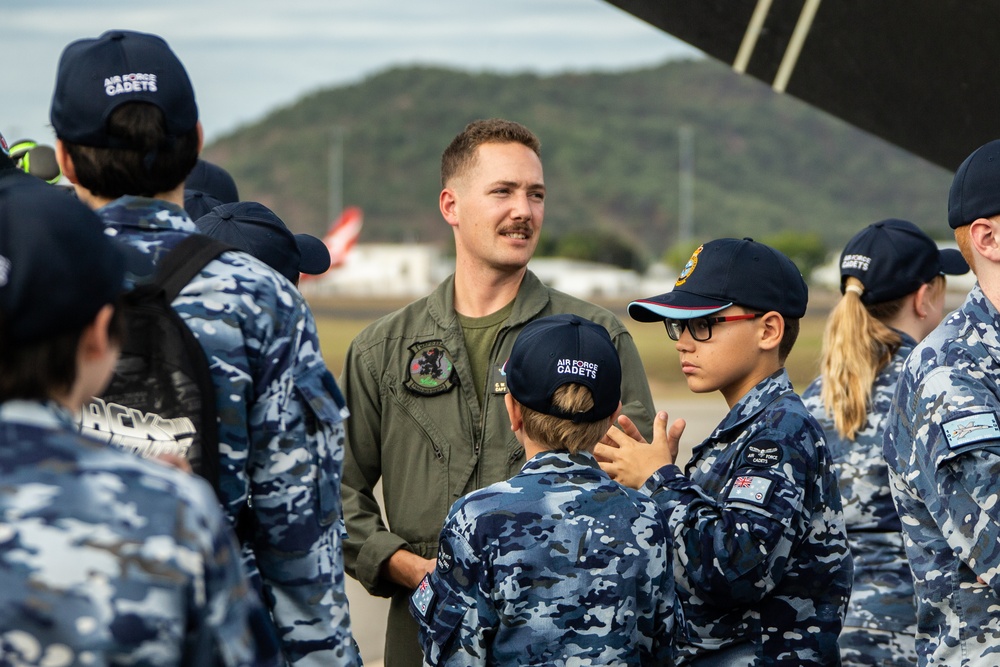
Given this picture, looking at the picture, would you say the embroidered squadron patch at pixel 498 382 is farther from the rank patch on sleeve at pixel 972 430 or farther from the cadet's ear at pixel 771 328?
the rank patch on sleeve at pixel 972 430

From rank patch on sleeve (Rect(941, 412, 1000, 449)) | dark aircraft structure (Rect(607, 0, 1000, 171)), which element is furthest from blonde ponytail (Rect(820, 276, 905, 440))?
rank patch on sleeve (Rect(941, 412, 1000, 449))

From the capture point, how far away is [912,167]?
158 metres

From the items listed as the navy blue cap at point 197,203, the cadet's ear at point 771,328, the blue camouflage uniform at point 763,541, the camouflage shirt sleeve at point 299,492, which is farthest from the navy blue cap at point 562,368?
the navy blue cap at point 197,203

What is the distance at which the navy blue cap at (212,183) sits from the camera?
501 cm

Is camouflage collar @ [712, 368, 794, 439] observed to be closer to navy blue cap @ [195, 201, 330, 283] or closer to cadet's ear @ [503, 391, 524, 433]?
cadet's ear @ [503, 391, 524, 433]

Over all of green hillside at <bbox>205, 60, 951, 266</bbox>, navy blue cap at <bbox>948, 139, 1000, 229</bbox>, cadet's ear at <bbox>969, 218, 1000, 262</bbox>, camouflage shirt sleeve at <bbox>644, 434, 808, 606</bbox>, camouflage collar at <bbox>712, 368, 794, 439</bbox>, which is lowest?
green hillside at <bbox>205, 60, 951, 266</bbox>

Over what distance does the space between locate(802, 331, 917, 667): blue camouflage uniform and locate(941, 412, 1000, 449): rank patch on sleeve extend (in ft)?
4.25

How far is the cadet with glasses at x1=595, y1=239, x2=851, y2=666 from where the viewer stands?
2.92 m

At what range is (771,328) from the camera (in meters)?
3.26

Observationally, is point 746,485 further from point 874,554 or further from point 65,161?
point 65,161

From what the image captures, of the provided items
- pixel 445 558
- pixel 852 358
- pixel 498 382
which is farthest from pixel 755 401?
pixel 852 358

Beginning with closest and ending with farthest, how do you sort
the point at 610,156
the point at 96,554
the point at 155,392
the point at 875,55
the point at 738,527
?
the point at 96,554 → the point at 155,392 → the point at 738,527 → the point at 875,55 → the point at 610,156

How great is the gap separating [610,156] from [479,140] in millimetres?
155744

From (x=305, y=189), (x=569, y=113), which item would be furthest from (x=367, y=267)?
(x=569, y=113)
